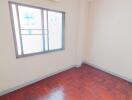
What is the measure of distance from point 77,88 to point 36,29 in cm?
173

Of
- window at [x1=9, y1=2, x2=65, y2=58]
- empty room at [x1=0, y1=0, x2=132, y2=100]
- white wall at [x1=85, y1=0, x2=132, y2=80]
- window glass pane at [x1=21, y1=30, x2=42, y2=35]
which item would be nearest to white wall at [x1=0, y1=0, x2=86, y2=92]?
empty room at [x1=0, y1=0, x2=132, y2=100]

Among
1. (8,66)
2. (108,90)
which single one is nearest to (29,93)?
(8,66)

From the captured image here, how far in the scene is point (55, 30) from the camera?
262 centimetres

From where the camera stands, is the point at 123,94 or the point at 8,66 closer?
the point at 8,66

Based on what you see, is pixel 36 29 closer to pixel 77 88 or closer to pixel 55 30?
pixel 55 30

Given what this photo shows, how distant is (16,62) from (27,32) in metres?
0.72

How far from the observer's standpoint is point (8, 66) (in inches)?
71.3

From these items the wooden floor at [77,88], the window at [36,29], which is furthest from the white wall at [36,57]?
the wooden floor at [77,88]

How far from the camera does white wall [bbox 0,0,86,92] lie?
1.68 m

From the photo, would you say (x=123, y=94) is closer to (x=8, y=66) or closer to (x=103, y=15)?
(x=103, y=15)

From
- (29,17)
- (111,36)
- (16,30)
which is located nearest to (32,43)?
(16,30)

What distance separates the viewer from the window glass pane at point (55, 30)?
97.7 inches

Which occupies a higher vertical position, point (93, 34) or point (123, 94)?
point (93, 34)

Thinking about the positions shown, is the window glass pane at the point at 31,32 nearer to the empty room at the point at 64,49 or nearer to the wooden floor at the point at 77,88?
the empty room at the point at 64,49
